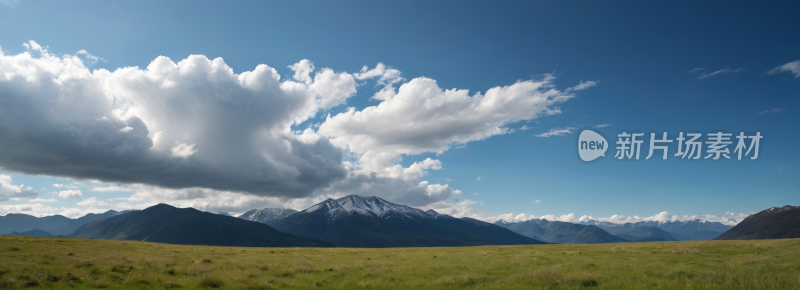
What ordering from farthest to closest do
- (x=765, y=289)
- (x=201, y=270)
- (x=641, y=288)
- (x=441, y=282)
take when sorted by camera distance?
(x=201, y=270) < (x=441, y=282) < (x=641, y=288) < (x=765, y=289)

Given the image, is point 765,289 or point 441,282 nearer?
point 765,289

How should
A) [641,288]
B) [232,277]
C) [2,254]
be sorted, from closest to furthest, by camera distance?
1. [641,288]
2. [232,277]
3. [2,254]

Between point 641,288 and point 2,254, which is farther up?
point 641,288

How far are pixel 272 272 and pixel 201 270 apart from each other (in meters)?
6.14

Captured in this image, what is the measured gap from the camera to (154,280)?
2394cm

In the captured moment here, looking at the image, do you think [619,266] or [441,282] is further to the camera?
[619,266]

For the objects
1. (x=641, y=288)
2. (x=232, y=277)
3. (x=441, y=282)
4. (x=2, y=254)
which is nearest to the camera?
(x=641, y=288)

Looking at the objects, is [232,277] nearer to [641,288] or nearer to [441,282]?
[441,282]

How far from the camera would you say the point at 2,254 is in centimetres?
3350

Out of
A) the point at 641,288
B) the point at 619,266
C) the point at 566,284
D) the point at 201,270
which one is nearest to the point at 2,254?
the point at 201,270

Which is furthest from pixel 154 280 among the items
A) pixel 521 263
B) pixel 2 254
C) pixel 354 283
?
pixel 521 263

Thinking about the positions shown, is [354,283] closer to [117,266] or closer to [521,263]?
[521,263]

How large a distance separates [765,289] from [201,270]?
3906cm

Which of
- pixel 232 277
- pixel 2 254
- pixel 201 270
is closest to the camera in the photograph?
pixel 232 277
